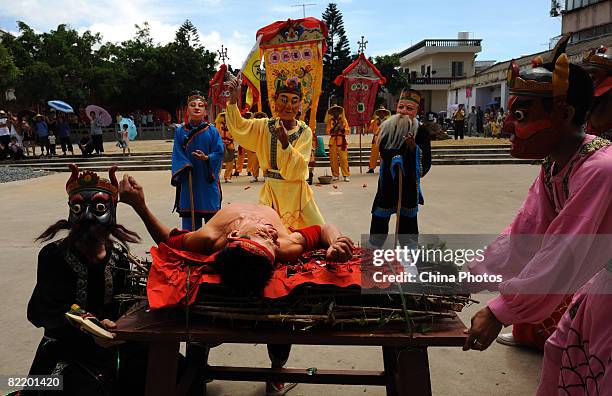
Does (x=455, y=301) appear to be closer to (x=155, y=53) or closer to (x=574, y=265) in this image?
(x=574, y=265)

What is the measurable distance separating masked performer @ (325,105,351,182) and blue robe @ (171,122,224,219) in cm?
749

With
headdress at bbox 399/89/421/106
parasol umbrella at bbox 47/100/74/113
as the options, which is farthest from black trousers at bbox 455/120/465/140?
headdress at bbox 399/89/421/106

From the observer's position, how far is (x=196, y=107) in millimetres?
4719

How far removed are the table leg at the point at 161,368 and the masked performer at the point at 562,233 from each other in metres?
1.07

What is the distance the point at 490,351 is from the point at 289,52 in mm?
4428

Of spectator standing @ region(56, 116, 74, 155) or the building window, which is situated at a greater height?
the building window

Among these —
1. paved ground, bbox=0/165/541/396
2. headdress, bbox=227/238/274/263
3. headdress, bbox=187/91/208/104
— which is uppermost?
headdress, bbox=187/91/208/104

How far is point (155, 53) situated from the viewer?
29.7 m

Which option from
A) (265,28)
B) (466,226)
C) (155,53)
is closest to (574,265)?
(466,226)

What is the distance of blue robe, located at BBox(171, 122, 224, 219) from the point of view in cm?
473

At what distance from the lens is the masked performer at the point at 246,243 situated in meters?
1.71

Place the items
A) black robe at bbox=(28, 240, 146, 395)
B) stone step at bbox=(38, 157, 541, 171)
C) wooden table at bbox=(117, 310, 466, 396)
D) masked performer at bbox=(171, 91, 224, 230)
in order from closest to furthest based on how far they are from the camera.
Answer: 1. wooden table at bbox=(117, 310, 466, 396)
2. black robe at bbox=(28, 240, 146, 395)
3. masked performer at bbox=(171, 91, 224, 230)
4. stone step at bbox=(38, 157, 541, 171)

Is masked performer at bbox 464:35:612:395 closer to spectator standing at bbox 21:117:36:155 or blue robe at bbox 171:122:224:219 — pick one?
blue robe at bbox 171:122:224:219

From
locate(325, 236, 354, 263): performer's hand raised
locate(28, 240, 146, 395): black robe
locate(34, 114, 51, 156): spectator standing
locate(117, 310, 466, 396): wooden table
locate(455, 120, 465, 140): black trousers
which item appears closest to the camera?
locate(117, 310, 466, 396): wooden table
